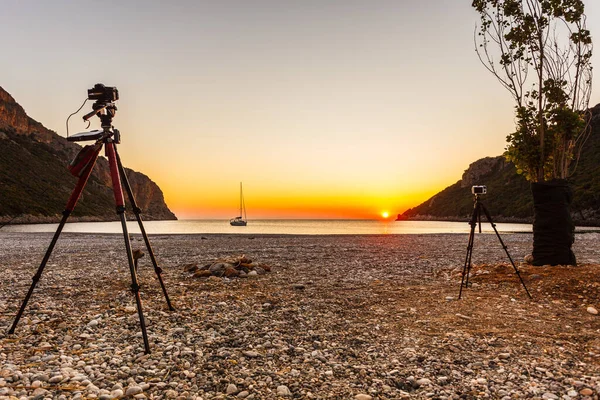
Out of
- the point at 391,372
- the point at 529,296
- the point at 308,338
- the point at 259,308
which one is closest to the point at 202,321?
the point at 259,308

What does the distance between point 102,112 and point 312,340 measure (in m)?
5.79

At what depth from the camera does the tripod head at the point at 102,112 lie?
663 centimetres

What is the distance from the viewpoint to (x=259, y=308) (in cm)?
919

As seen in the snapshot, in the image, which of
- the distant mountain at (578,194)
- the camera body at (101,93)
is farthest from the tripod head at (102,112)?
the distant mountain at (578,194)

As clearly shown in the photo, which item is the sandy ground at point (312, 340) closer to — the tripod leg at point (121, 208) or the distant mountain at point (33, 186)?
the tripod leg at point (121, 208)

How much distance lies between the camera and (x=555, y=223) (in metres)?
12.8

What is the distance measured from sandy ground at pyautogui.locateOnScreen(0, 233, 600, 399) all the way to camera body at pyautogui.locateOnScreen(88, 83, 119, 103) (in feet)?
14.7

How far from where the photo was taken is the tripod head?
6.63m

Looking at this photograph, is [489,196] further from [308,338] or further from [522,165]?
[308,338]

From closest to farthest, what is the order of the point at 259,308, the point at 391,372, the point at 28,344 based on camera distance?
the point at 391,372 < the point at 28,344 < the point at 259,308

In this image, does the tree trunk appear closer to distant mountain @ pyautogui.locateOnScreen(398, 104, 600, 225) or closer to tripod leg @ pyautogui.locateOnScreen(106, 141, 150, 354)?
tripod leg @ pyautogui.locateOnScreen(106, 141, 150, 354)

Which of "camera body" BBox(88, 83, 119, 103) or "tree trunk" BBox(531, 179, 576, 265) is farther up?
"camera body" BBox(88, 83, 119, 103)

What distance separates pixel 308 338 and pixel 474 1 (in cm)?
1605

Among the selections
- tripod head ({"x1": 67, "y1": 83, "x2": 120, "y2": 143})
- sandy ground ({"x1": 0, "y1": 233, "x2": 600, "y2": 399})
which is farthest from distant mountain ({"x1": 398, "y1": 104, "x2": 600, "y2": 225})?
tripod head ({"x1": 67, "y1": 83, "x2": 120, "y2": 143})
